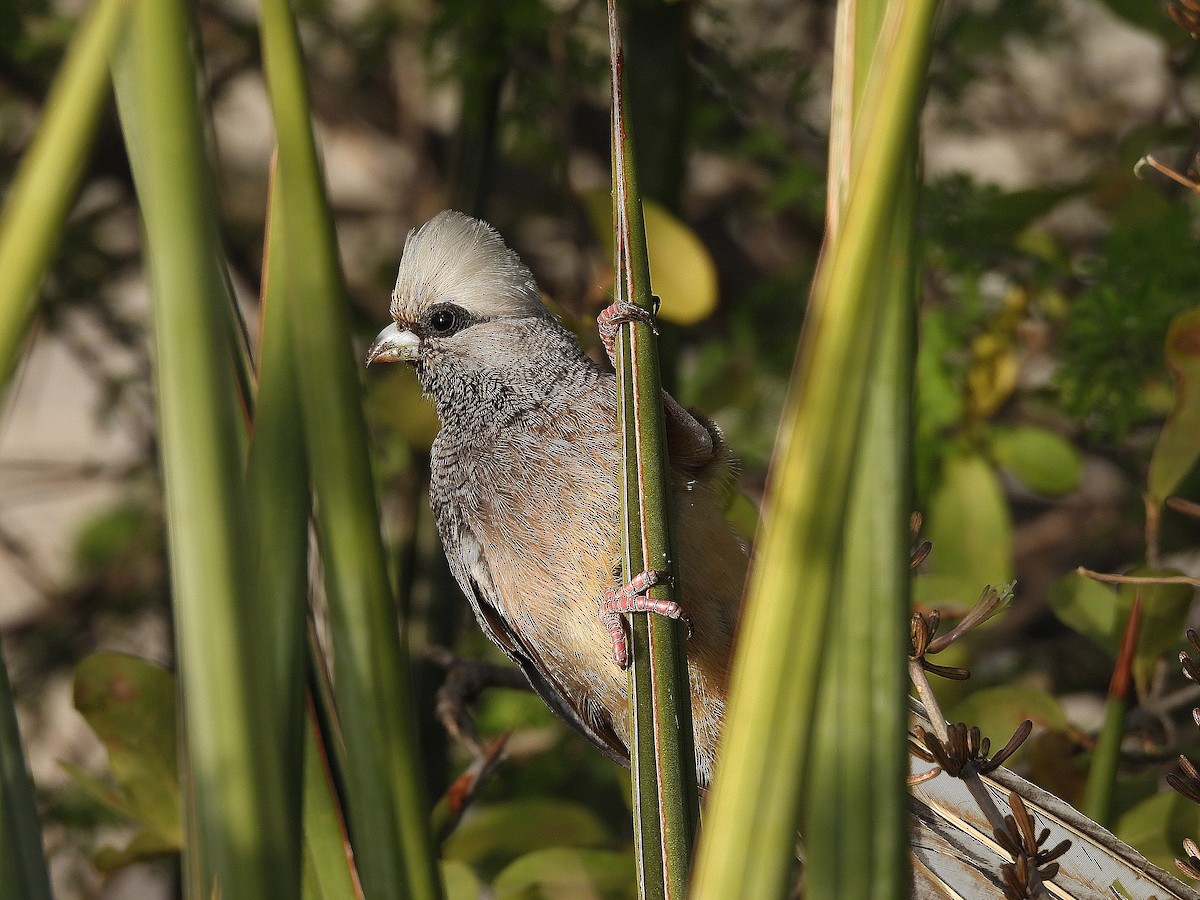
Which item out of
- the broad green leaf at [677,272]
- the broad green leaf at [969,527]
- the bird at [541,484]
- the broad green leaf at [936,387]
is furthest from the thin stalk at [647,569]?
the broad green leaf at [936,387]

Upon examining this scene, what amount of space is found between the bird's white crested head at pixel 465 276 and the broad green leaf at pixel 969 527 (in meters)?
0.54

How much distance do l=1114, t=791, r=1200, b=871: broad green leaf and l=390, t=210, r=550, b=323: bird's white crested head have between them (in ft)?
2.29

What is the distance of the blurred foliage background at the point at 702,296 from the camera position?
1270 millimetres

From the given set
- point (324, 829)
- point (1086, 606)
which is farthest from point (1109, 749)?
point (324, 829)

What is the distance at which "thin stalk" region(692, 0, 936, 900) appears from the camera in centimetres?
38

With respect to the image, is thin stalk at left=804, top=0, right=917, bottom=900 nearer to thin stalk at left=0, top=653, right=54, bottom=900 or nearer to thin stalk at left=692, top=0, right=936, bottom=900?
thin stalk at left=692, top=0, right=936, bottom=900

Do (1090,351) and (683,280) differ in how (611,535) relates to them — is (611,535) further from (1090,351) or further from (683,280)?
(1090,351)

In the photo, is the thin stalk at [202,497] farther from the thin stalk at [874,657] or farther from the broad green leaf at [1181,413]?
the broad green leaf at [1181,413]

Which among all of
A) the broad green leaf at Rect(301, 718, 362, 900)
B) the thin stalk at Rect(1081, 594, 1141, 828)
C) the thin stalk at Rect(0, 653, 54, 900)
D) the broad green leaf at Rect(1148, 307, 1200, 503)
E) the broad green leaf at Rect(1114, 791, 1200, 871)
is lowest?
the broad green leaf at Rect(1114, 791, 1200, 871)

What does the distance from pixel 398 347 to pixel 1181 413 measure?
712 mm

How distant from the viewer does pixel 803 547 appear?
377 millimetres

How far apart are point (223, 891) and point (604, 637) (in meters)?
Result: 0.64

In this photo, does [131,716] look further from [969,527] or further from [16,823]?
[969,527]

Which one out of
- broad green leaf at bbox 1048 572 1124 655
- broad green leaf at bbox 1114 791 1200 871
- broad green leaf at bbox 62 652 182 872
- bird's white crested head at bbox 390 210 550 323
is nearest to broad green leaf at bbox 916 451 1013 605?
broad green leaf at bbox 1048 572 1124 655
